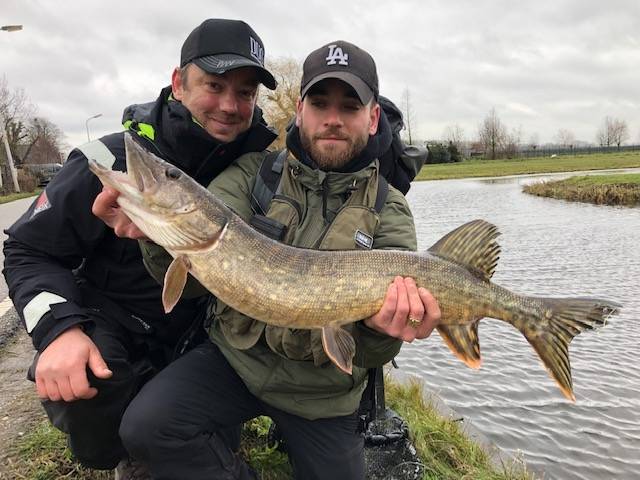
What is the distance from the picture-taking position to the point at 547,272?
32.6 ft

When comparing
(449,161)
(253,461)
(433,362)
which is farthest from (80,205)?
(449,161)

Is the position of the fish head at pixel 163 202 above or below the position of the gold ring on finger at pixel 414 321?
above

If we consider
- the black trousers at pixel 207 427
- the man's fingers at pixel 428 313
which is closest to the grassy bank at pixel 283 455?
the black trousers at pixel 207 427

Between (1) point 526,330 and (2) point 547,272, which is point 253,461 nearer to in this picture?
(1) point 526,330

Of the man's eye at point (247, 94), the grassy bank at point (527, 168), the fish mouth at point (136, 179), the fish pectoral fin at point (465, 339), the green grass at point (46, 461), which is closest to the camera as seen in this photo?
the fish mouth at point (136, 179)

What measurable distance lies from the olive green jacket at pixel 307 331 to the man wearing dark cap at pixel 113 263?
1.01 ft

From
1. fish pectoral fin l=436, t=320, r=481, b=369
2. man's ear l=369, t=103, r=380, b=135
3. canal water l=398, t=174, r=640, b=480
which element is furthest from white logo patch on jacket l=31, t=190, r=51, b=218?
canal water l=398, t=174, r=640, b=480

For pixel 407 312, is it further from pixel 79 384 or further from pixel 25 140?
pixel 25 140

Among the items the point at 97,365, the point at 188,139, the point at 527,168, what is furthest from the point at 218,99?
the point at 527,168

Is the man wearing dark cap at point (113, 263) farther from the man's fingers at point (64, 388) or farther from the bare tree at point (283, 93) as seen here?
the bare tree at point (283, 93)

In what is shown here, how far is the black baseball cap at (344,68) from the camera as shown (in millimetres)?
2910

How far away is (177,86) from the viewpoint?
3238 millimetres

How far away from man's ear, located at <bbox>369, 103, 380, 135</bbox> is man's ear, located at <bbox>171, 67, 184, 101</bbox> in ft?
3.86

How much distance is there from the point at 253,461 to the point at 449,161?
76039 mm
